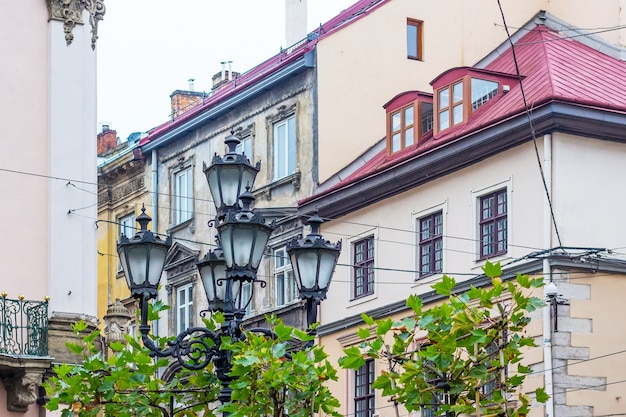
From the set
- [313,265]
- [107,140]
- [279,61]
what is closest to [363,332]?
[313,265]

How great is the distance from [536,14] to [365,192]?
554 cm

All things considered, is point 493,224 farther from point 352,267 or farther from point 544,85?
point 352,267

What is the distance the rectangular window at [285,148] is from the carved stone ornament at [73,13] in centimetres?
1535

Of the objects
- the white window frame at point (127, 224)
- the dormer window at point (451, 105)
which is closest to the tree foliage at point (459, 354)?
the dormer window at point (451, 105)

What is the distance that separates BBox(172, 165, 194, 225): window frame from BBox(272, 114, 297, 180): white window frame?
12.0ft

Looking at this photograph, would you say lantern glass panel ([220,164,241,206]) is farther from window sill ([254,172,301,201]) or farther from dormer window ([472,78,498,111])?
window sill ([254,172,301,201])

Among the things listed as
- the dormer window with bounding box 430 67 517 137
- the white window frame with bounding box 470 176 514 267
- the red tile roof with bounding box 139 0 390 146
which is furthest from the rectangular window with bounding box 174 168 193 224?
the white window frame with bounding box 470 176 514 267

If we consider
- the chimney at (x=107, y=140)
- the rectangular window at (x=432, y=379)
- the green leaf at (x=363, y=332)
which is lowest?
the rectangular window at (x=432, y=379)

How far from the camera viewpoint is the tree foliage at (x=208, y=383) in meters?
14.6

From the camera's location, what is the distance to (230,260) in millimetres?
15797

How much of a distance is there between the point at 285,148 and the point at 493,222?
7624 mm

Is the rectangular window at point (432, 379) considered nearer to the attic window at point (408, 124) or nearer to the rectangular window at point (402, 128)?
the attic window at point (408, 124)

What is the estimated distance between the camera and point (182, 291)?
41812mm

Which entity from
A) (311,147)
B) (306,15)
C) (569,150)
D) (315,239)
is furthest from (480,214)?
(315,239)
